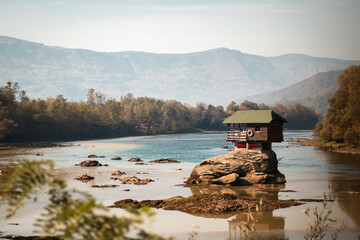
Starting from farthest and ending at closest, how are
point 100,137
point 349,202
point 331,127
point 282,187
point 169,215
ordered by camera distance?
point 100,137 → point 331,127 → point 282,187 → point 349,202 → point 169,215

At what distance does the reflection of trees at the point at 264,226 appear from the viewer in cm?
2639

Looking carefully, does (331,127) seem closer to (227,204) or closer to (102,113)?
(227,204)

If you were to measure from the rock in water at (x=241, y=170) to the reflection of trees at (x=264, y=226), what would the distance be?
524 inches

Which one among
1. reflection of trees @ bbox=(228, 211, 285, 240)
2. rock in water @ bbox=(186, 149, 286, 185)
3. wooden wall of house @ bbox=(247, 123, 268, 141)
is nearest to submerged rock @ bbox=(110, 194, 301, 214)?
reflection of trees @ bbox=(228, 211, 285, 240)

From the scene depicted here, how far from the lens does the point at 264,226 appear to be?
2861 centimetres

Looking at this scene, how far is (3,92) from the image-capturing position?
13450 centimetres

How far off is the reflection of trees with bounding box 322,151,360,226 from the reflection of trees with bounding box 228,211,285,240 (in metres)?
5.54

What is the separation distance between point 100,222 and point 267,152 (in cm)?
4341

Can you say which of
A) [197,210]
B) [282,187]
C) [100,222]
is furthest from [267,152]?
[100,222]

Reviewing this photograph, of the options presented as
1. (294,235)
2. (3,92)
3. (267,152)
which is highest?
(3,92)

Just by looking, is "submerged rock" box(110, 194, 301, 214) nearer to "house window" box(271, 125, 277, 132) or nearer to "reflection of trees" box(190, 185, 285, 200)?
"reflection of trees" box(190, 185, 285, 200)

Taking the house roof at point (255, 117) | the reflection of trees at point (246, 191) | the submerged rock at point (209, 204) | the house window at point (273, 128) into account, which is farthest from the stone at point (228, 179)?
the submerged rock at point (209, 204)

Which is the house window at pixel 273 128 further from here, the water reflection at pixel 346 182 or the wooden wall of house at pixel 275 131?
the water reflection at pixel 346 182

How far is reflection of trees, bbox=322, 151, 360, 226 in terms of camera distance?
1325 inches
